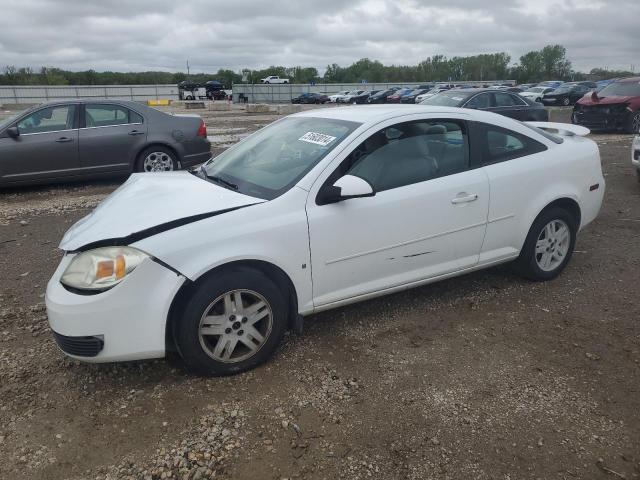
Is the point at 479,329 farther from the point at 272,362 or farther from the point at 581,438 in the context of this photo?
the point at 272,362

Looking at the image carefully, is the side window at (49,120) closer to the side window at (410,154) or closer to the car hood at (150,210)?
the car hood at (150,210)

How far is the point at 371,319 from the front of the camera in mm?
3879

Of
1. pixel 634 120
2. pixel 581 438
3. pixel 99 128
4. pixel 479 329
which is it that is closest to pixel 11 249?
pixel 99 128

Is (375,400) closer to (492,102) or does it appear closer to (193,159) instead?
(193,159)

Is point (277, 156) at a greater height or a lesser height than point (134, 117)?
lesser

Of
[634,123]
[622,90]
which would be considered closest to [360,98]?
[622,90]

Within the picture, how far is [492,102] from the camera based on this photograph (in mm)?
12680

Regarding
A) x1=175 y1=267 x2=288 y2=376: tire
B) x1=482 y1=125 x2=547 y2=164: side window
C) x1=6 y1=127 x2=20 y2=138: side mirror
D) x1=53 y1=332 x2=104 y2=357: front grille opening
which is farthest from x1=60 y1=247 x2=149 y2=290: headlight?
x1=6 y1=127 x2=20 y2=138: side mirror

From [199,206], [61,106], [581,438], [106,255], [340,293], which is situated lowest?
[581,438]

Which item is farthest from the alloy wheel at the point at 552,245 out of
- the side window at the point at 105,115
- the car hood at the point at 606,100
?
the car hood at the point at 606,100

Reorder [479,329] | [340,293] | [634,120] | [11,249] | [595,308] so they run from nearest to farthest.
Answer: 1. [340,293]
2. [479,329]
3. [595,308]
4. [11,249]
5. [634,120]

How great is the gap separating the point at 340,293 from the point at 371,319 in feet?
1.82

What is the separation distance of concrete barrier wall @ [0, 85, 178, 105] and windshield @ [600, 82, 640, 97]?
35.5 meters

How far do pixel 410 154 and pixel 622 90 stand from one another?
15.0 metres
